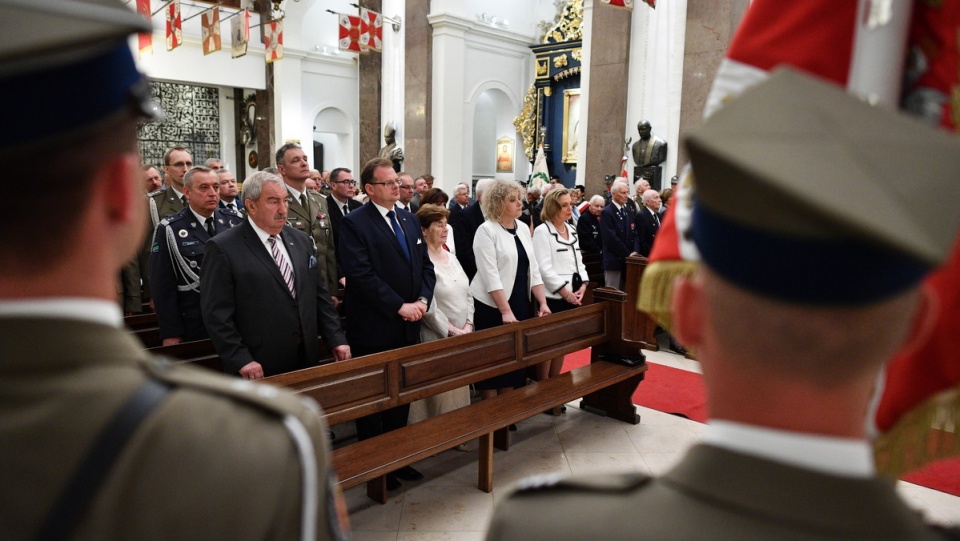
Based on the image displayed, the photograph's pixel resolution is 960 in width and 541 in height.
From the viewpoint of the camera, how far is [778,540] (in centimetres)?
62

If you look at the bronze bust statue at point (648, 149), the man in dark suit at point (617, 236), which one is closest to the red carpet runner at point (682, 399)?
the man in dark suit at point (617, 236)

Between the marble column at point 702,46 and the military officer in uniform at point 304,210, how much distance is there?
5570 millimetres

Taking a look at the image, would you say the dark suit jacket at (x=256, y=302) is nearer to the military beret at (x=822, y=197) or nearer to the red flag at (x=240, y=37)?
the military beret at (x=822, y=197)

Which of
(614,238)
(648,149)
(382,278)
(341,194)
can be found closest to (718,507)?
(382,278)

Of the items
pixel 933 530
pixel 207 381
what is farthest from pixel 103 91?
pixel 933 530

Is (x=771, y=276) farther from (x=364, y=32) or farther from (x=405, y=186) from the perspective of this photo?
(x=364, y=32)

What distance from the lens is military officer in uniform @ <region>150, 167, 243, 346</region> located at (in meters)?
3.69

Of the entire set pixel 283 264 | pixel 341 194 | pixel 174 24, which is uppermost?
pixel 174 24

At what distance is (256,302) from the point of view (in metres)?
3.11

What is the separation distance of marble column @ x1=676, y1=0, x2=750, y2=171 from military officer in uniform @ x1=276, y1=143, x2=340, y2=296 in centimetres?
557

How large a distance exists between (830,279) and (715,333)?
12 cm

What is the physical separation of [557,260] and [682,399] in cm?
146

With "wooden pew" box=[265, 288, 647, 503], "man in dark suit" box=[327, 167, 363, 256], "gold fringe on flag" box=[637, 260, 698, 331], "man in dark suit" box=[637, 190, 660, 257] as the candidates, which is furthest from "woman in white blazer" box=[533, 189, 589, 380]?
"gold fringe on flag" box=[637, 260, 698, 331]

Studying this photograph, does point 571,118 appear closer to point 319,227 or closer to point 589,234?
point 589,234
